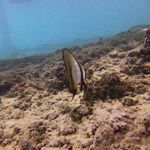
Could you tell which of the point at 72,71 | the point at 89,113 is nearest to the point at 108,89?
the point at 89,113

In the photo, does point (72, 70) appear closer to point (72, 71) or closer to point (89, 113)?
point (72, 71)

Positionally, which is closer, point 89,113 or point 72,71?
point 72,71

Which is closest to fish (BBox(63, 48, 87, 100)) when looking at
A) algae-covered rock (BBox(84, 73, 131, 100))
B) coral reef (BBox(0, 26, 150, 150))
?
coral reef (BBox(0, 26, 150, 150))

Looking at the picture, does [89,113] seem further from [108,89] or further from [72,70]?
[72,70]

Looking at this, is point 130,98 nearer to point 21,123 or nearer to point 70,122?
point 70,122

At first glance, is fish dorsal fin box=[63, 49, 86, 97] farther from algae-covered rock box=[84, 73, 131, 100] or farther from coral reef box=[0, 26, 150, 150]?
algae-covered rock box=[84, 73, 131, 100]

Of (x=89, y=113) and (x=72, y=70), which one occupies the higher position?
(x=72, y=70)

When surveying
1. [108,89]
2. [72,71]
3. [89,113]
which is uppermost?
[72,71]

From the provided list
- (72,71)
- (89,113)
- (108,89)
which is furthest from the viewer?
(108,89)

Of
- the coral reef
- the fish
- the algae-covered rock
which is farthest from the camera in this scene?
the algae-covered rock

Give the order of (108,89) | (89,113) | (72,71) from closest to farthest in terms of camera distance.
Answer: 1. (72,71)
2. (89,113)
3. (108,89)

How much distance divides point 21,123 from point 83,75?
4860mm

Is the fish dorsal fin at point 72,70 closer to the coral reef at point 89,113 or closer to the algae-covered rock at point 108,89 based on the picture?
the coral reef at point 89,113

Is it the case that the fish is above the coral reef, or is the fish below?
above
